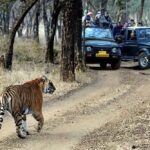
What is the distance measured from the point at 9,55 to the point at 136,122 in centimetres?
1018

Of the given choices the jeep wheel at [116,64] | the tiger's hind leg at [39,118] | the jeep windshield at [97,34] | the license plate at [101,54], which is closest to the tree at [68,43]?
the license plate at [101,54]

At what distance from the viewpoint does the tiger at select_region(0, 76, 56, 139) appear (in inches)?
389

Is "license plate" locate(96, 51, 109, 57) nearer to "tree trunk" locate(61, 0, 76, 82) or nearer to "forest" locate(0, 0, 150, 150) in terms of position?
"forest" locate(0, 0, 150, 150)

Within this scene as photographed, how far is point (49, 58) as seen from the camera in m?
25.6

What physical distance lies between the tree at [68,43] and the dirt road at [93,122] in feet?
2.71

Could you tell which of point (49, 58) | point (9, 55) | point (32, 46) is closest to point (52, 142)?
Result: point (9, 55)

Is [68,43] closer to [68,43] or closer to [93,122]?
[68,43]

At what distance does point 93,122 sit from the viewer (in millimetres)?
12047

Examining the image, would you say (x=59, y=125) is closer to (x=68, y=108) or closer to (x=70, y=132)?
(x=70, y=132)

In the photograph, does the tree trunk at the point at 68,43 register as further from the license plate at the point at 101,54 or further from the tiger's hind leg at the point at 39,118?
the tiger's hind leg at the point at 39,118

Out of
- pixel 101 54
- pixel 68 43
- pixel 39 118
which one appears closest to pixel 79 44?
pixel 101 54

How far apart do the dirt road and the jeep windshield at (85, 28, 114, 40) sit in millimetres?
7616

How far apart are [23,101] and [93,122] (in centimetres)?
239

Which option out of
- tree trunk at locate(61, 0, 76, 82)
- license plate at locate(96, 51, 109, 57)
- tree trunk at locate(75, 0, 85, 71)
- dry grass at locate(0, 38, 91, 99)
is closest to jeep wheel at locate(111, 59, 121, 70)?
license plate at locate(96, 51, 109, 57)
